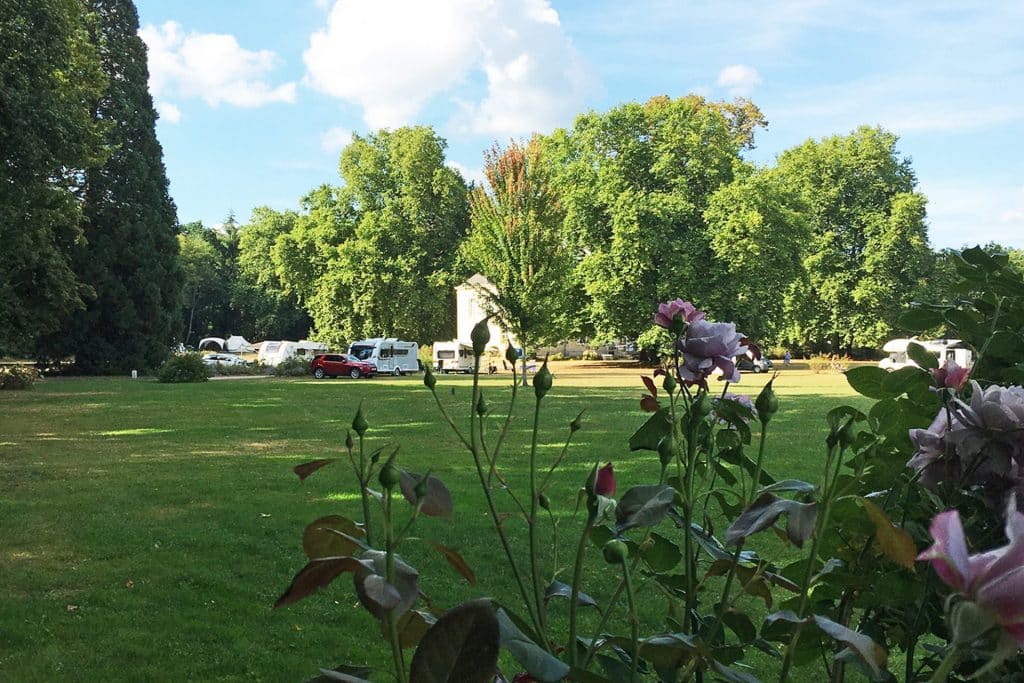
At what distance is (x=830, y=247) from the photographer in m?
37.9

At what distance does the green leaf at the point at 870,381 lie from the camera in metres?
1.24

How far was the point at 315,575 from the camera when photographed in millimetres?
645

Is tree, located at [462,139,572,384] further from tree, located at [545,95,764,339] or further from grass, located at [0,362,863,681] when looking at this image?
tree, located at [545,95,764,339]

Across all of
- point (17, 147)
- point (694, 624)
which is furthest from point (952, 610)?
point (17, 147)

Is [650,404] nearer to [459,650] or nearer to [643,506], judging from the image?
[643,506]

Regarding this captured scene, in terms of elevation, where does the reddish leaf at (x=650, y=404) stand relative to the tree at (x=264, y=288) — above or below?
below

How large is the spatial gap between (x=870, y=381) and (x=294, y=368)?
3253 centimetres

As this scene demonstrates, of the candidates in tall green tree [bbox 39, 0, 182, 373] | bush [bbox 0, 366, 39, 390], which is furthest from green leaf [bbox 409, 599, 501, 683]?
tall green tree [bbox 39, 0, 182, 373]

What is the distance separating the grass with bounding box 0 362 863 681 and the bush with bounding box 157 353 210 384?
471 inches

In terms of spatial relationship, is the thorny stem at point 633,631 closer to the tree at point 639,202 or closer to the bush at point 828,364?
the tree at point 639,202

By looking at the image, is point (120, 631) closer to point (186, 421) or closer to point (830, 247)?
point (186, 421)

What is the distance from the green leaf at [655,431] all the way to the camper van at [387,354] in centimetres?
3168

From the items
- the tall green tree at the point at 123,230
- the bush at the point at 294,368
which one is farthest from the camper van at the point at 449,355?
the tall green tree at the point at 123,230

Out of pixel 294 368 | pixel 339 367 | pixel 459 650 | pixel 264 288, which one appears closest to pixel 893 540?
pixel 459 650
